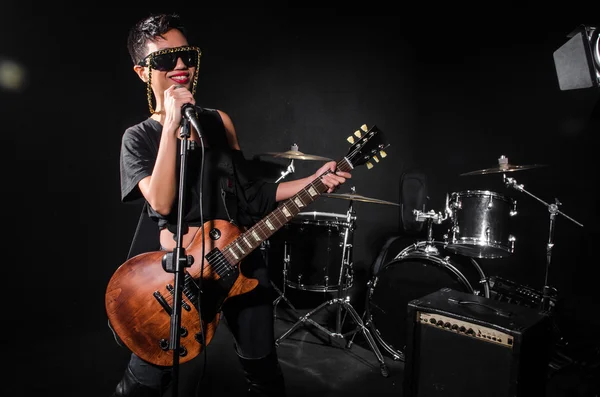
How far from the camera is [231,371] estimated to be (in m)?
3.16

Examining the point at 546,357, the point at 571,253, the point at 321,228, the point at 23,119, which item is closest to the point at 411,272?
the point at 321,228

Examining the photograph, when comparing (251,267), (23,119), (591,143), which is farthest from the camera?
(591,143)

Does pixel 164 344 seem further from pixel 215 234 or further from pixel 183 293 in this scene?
pixel 215 234

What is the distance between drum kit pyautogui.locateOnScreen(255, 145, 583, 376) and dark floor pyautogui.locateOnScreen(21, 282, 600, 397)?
0.18 metres

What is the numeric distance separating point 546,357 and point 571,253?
1872mm

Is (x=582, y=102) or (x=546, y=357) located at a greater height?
(x=582, y=102)

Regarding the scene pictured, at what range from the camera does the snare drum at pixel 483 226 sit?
326 cm

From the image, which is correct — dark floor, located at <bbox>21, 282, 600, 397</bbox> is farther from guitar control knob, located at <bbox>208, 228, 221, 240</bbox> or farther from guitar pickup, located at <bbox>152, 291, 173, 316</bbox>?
guitar control knob, located at <bbox>208, 228, 221, 240</bbox>

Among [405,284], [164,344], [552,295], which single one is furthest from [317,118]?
[164,344]

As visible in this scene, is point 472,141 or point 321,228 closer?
point 321,228

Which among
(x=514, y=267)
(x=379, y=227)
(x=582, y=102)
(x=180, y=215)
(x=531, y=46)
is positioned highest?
(x=531, y=46)

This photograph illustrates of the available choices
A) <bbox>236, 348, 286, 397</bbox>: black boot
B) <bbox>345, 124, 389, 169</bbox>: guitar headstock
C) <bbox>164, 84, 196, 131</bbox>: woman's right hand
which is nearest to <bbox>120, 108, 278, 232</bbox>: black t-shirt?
<bbox>164, 84, 196, 131</bbox>: woman's right hand

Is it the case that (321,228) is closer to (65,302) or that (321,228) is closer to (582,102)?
(65,302)

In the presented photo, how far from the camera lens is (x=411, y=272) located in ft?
11.4
